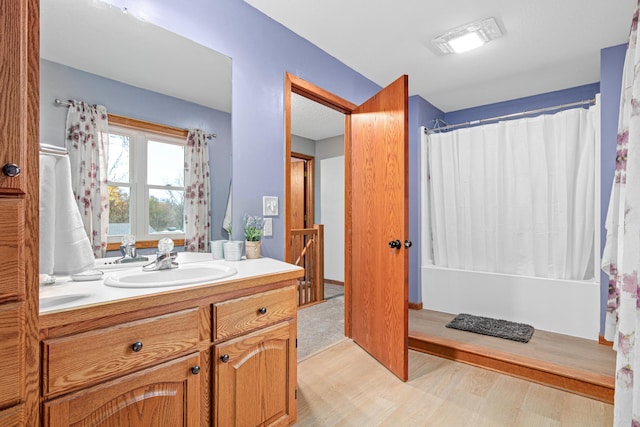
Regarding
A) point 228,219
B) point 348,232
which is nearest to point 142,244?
point 228,219

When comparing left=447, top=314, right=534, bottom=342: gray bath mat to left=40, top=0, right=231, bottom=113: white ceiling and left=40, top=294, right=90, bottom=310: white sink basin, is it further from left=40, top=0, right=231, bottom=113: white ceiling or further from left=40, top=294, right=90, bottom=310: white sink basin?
left=40, top=294, right=90, bottom=310: white sink basin

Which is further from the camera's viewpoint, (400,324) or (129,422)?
(400,324)

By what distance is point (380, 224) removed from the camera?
7.75ft

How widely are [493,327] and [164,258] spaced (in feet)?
8.92

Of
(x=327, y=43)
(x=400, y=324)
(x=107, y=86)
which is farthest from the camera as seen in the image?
(x=327, y=43)

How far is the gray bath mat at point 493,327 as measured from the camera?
102 inches

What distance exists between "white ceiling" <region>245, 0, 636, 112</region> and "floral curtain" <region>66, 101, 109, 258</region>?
1.16 metres

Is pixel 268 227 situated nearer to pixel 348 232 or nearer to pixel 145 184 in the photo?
pixel 145 184

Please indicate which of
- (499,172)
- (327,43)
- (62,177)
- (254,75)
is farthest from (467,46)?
(62,177)

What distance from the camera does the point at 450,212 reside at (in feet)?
11.4

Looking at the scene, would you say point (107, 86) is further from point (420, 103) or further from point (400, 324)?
point (420, 103)

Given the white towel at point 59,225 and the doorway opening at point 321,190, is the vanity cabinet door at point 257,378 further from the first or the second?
the doorway opening at point 321,190

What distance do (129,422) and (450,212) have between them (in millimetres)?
3265

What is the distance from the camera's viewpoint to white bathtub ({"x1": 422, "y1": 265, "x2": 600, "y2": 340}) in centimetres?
262
